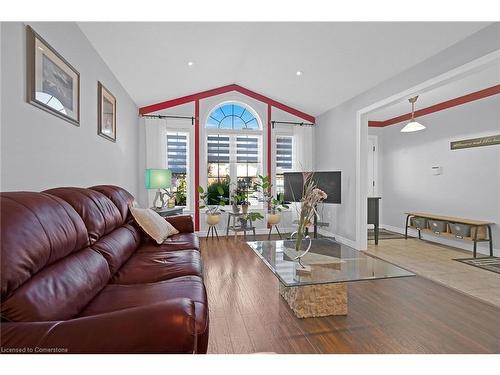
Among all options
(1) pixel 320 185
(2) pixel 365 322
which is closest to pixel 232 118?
(1) pixel 320 185

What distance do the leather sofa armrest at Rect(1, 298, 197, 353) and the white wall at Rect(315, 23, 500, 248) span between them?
10.8ft

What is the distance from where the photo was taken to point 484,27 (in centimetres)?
255

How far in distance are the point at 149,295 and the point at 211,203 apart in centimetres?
406

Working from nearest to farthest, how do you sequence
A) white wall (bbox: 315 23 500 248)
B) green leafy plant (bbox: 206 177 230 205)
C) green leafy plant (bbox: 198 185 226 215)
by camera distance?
white wall (bbox: 315 23 500 248), green leafy plant (bbox: 198 185 226 215), green leafy plant (bbox: 206 177 230 205)

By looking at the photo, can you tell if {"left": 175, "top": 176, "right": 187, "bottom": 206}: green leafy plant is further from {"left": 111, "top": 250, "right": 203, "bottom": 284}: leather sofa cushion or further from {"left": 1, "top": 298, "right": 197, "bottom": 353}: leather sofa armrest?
{"left": 1, "top": 298, "right": 197, "bottom": 353}: leather sofa armrest

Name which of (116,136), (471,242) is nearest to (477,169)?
(471,242)

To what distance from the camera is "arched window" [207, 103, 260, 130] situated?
5.64m

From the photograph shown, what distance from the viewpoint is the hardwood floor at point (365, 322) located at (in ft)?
5.86

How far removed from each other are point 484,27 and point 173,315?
3464 mm

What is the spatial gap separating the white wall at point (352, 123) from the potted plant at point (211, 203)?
7.02ft

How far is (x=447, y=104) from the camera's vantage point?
4812 mm

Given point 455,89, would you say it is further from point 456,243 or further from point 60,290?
point 60,290

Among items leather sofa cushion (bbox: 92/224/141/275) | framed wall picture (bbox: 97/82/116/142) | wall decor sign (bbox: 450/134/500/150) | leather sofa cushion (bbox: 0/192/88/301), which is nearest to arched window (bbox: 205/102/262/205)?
framed wall picture (bbox: 97/82/116/142)
